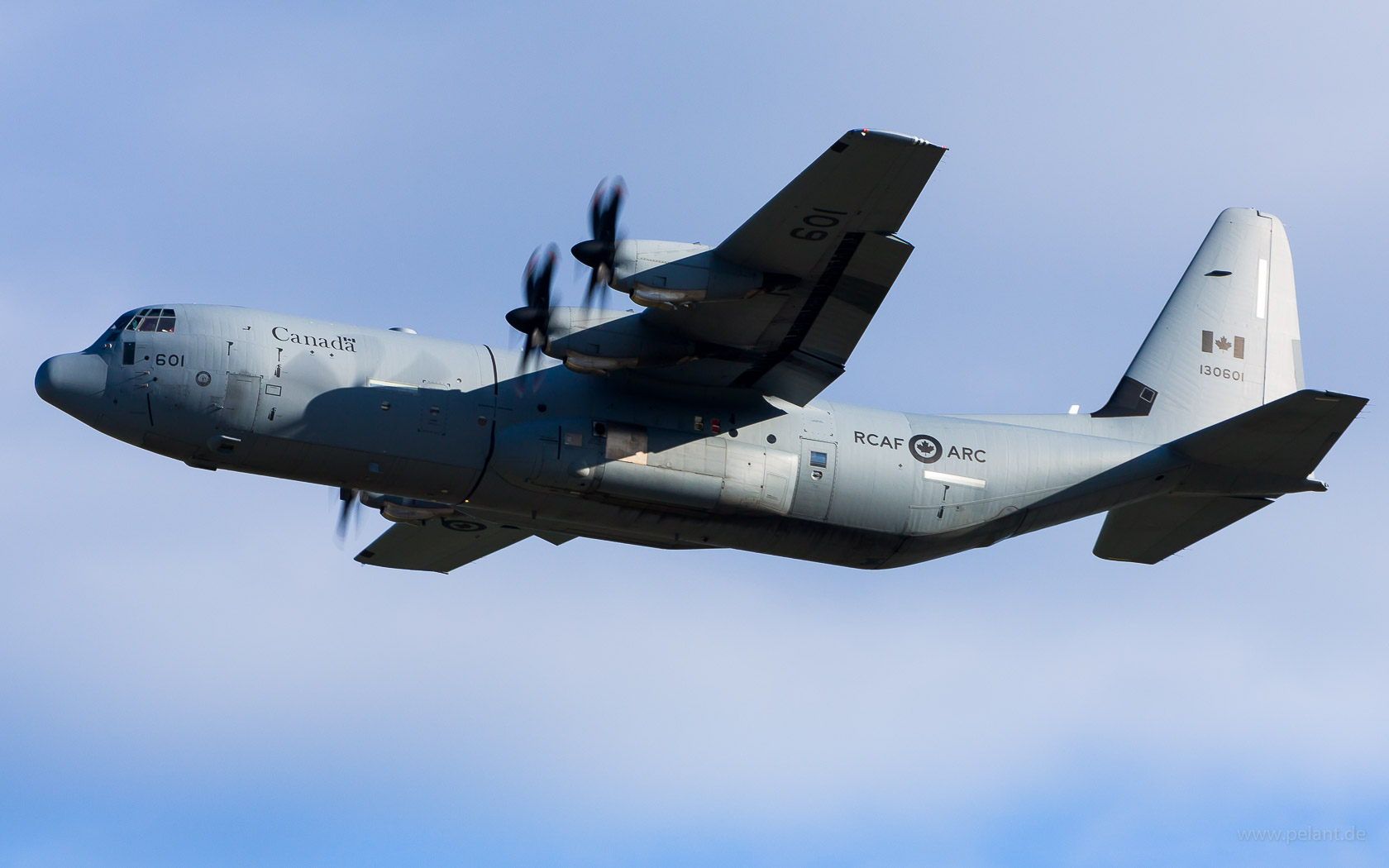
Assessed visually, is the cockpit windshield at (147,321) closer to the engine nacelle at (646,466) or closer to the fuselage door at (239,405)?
the fuselage door at (239,405)

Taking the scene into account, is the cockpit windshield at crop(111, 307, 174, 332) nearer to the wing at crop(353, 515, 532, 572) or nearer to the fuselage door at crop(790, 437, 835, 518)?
the wing at crop(353, 515, 532, 572)

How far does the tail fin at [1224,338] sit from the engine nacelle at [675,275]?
8.75 meters

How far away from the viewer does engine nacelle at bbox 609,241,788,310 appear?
768 inches

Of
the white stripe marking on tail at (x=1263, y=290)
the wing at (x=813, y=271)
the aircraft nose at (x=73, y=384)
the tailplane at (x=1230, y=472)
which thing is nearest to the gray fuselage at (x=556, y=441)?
the aircraft nose at (x=73, y=384)

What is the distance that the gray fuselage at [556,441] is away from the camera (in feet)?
67.4

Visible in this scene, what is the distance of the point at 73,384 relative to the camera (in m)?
20.3

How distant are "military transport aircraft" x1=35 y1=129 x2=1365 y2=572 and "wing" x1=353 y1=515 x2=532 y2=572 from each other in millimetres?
1232

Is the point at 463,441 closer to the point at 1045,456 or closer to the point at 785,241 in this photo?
the point at 785,241

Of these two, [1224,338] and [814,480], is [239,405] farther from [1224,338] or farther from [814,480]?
[1224,338]

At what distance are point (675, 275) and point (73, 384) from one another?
325 inches

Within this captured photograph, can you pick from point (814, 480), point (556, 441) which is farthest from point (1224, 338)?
point (556, 441)

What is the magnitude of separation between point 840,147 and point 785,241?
1.76 m

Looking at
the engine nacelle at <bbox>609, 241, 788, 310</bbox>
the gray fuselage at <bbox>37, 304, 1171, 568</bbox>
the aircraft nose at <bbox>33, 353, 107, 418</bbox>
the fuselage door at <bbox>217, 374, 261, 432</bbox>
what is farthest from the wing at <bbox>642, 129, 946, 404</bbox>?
the aircraft nose at <bbox>33, 353, 107, 418</bbox>

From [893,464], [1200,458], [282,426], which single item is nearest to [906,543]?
[893,464]
